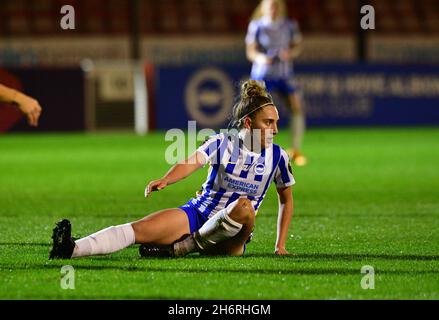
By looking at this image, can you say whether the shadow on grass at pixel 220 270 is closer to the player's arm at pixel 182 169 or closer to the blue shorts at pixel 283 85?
the player's arm at pixel 182 169

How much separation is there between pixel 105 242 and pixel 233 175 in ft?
3.02

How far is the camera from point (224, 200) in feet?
22.1

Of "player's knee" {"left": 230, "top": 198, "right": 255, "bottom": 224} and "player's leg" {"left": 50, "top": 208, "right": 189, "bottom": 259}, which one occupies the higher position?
"player's knee" {"left": 230, "top": 198, "right": 255, "bottom": 224}

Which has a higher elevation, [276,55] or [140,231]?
[276,55]

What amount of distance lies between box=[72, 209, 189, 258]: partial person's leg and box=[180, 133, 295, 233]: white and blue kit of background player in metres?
0.10

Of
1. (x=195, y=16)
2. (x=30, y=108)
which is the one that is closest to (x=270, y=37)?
(x=30, y=108)

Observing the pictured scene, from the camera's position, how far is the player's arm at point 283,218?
6711mm

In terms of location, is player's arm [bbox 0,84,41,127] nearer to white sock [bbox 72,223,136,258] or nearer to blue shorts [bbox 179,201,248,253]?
white sock [bbox 72,223,136,258]

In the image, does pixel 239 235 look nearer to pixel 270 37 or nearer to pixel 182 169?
pixel 182 169

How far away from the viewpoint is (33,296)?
5312 millimetres

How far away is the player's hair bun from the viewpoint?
260 inches

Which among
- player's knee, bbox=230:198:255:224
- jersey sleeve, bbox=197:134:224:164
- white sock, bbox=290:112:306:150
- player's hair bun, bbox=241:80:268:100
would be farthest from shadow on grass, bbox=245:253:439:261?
white sock, bbox=290:112:306:150

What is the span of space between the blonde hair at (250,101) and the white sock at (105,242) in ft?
3.24
